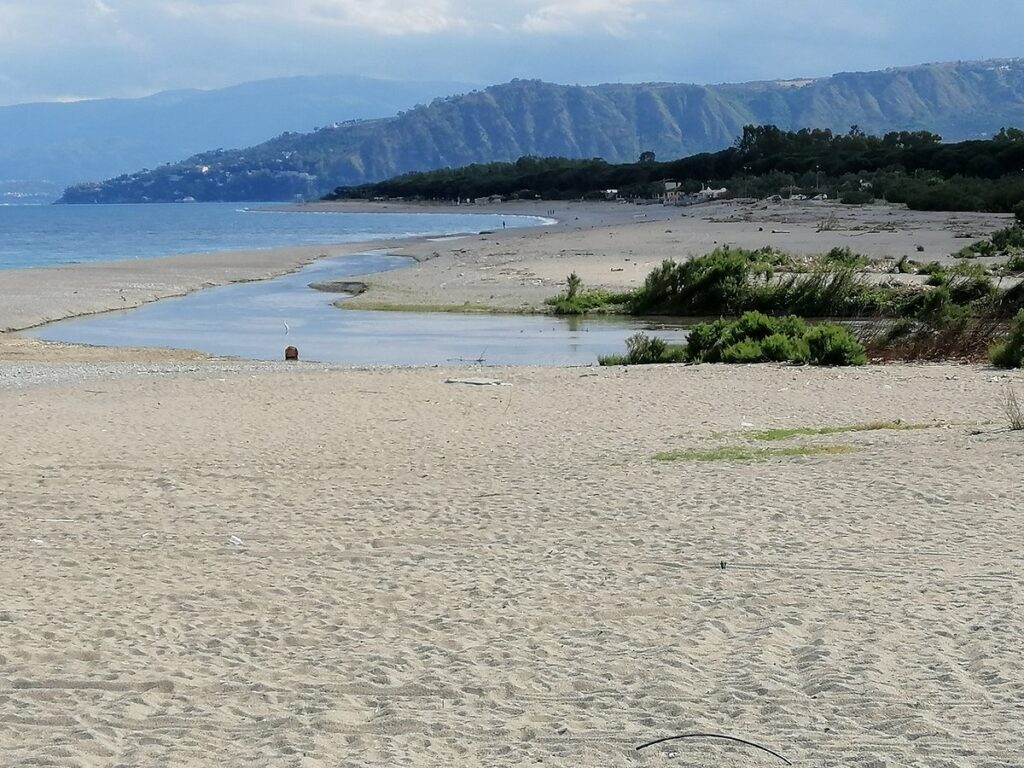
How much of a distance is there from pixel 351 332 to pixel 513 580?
20020 millimetres

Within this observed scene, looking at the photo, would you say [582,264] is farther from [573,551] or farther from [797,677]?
[797,677]

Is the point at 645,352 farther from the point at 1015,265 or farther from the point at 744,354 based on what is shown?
the point at 1015,265

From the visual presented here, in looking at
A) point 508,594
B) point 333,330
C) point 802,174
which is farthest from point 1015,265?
point 802,174

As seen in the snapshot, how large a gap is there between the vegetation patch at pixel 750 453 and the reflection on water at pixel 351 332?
1011 cm

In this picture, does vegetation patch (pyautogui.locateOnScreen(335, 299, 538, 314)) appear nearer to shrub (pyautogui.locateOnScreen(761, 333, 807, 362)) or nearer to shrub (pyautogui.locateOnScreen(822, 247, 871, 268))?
shrub (pyautogui.locateOnScreen(822, 247, 871, 268))

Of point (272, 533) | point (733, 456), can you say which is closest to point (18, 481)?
point (272, 533)

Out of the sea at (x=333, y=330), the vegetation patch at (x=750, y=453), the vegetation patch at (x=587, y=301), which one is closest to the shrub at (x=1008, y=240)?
the vegetation patch at (x=587, y=301)

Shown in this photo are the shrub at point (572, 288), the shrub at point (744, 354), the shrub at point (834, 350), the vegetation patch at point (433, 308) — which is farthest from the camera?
the shrub at point (572, 288)

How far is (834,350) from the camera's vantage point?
18625mm

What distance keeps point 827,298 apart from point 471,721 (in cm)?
2356

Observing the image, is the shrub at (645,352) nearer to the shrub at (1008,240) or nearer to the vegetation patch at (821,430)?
the vegetation patch at (821,430)

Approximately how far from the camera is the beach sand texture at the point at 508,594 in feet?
16.8

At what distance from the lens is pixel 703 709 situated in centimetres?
530

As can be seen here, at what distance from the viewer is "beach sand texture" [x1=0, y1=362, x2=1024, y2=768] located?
5133 mm
